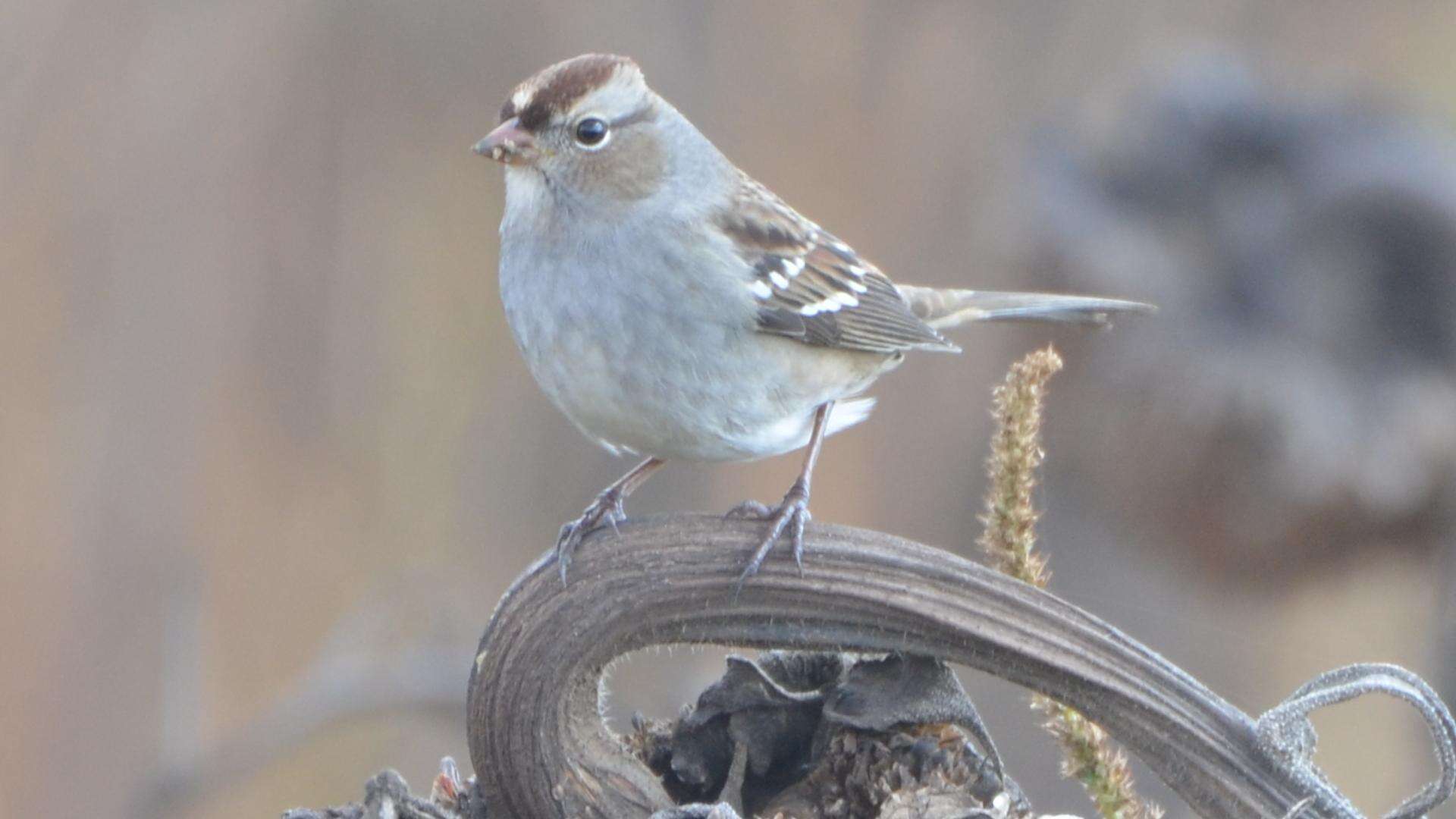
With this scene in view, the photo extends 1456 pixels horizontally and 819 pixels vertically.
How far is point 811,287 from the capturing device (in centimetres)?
284

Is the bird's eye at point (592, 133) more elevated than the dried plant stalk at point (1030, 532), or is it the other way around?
the bird's eye at point (592, 133)

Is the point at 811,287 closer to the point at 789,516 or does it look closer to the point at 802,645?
the point at 789,516

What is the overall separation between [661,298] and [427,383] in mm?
2467

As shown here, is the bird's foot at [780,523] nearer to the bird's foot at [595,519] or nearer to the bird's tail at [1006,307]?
the bird's foot at [595,519]

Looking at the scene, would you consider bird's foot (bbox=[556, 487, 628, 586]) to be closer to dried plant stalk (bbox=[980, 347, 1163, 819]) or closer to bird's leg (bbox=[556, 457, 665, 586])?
bird's leg (bbox=[556, 457, 665, 586])

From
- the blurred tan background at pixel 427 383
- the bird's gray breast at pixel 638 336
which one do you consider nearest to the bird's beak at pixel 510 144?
the bird's gray breast at pixel 638 336

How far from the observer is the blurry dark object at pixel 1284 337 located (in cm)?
339

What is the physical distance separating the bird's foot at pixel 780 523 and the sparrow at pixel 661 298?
0.08 meters

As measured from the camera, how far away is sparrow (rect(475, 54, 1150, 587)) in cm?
239

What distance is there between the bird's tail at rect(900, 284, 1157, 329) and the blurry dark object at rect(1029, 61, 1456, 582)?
433 millimetres

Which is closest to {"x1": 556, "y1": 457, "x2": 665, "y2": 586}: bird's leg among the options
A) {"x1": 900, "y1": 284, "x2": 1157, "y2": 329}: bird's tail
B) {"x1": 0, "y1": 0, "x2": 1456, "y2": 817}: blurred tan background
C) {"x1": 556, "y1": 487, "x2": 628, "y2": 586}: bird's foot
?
{"x1": 556, "y1": 487, "x2": 628, "y2": 586}: bird's foot

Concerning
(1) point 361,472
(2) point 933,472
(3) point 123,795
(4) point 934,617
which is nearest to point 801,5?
(2) point 933,472

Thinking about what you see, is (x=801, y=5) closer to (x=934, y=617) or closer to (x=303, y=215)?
(x=303, y=215)

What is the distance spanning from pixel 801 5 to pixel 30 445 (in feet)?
8.07
